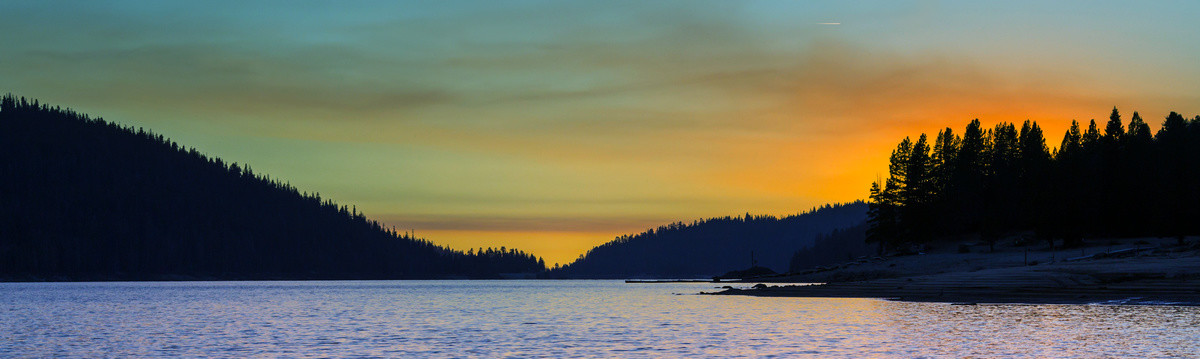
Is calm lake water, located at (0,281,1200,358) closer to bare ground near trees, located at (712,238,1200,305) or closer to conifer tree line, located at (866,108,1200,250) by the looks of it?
bare ground near trees, located at (712,238,1200,305)

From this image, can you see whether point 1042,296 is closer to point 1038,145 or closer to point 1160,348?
point 1160,348

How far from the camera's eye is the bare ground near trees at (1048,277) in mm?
73000

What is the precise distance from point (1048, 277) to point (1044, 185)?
5847 centimetres

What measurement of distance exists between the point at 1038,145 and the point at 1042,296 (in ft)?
298

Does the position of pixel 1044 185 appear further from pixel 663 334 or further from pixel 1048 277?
pixel 663 334

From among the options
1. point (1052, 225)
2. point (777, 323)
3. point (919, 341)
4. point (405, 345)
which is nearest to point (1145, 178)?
point (1052, 225)

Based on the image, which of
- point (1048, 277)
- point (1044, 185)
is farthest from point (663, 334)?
point (1044, 185)

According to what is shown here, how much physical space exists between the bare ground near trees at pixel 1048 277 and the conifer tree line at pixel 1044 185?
4.68 m

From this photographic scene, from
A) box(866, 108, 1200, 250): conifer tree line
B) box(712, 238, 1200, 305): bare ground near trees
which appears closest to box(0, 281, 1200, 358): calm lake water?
box(712, 238, 1200, 305): bare ground near trees

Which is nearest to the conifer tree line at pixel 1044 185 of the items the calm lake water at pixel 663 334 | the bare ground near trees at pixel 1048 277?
the bare ground near trees at pixel 1048 277

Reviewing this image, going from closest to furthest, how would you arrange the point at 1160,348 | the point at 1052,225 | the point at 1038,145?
the point at 1160,348 < the point at 1052,225 < the point at 1038,145

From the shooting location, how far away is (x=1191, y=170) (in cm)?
12962

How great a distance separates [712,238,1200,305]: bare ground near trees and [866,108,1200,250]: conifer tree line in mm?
4684

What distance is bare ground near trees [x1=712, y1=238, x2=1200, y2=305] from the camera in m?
73.0
